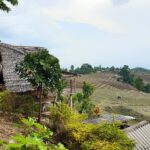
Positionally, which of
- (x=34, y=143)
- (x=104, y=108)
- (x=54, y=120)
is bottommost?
(x=104, y=108)

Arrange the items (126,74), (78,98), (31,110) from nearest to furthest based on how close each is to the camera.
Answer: (31,110), (78,98), (126,74)

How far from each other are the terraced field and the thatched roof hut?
139 feet

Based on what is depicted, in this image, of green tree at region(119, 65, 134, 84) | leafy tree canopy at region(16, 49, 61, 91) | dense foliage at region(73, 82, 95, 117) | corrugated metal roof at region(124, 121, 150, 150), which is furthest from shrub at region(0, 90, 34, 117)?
green tree at region(119, 65, 134, 84)

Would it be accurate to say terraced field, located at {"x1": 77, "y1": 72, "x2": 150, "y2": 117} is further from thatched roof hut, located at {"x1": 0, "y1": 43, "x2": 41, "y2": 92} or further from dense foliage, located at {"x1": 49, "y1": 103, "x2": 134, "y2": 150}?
dense foliage, located at {"x1": 49, "y1": 103, "x2": 134, "y2": 150}

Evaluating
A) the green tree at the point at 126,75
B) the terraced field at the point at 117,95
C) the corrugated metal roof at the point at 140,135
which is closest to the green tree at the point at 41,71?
the corrugated metal roof at the point at 140,135

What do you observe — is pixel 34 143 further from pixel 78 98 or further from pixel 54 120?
pixel 78 98

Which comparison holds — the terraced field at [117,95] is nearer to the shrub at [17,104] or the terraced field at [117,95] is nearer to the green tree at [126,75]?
the green tree at [126,75]

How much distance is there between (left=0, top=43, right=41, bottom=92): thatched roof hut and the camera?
2259 cm

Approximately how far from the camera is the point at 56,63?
20.6 meters

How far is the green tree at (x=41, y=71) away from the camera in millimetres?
20141

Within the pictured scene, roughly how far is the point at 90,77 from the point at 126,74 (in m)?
11.4

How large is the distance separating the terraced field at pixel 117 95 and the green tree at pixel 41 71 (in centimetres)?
4648

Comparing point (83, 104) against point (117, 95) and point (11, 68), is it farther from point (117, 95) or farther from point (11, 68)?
Answer: point (117, 95)

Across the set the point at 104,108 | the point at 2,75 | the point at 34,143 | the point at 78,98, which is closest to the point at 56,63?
the point at 2,75
